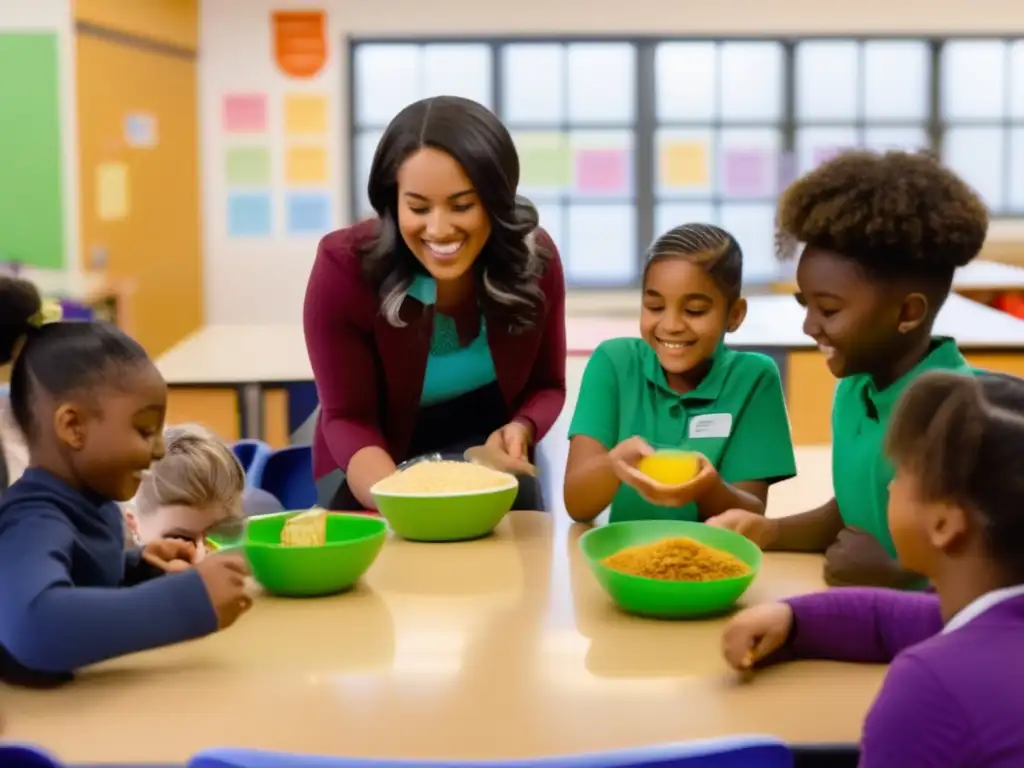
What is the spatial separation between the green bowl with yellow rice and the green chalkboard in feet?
13.2

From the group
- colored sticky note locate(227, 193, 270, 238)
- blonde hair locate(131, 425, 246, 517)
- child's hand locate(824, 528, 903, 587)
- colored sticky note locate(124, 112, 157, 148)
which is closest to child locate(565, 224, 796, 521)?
child's hand locate(824, 528, 903, 587)

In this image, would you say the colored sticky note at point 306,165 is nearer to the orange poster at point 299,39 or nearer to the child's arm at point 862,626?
the orange poster at point 299,39

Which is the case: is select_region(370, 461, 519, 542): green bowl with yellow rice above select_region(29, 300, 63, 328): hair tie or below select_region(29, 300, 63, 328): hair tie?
below

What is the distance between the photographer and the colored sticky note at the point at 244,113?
7168 millimetres

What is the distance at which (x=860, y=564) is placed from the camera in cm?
140

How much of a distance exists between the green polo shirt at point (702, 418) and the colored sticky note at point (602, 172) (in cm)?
576

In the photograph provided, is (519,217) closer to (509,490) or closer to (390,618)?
(509,490)

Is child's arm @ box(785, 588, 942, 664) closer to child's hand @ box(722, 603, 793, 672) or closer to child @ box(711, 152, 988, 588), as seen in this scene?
child's hand @ box(722, 603, 793, 672)

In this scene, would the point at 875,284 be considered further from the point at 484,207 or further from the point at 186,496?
the point at 186,496

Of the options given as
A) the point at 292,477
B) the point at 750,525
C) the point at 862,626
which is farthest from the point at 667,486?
the point at 292,477

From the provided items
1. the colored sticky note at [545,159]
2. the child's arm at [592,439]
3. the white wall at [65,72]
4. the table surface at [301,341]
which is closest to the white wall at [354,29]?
the colored sticky note at [545,159]

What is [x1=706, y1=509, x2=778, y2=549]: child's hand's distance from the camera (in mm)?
1549

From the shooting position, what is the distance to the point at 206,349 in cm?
380

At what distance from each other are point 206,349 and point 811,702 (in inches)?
117
